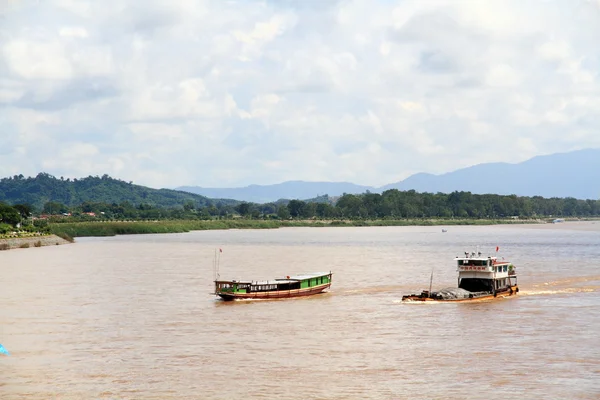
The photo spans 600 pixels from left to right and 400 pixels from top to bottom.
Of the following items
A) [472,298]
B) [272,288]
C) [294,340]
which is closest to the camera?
[294,340]

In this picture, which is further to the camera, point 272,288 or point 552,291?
point 552,291

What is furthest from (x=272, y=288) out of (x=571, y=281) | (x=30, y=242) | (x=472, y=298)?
(x=30, y=242)

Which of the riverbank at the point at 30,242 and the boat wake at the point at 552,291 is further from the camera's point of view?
the riverbank at the point at 30,242

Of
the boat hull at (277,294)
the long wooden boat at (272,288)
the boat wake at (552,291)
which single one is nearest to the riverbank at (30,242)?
the long wooden boat at (272,288)

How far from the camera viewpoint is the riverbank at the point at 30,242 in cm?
11481

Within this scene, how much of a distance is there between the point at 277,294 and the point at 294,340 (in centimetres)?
1706

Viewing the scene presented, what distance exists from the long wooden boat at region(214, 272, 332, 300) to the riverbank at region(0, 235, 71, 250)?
65360 mm

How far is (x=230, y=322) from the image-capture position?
1887 inches

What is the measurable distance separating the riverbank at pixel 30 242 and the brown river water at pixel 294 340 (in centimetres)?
4191

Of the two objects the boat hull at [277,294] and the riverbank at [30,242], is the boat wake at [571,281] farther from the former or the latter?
the riverbank at [30,242]

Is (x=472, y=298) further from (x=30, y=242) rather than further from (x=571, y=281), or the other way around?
(x=30, y=242)

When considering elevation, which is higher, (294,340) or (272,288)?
(272,288)

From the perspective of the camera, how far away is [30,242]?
402 feet

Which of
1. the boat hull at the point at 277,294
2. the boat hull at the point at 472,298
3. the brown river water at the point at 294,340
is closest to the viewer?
the brown river water at the point at 294,340
